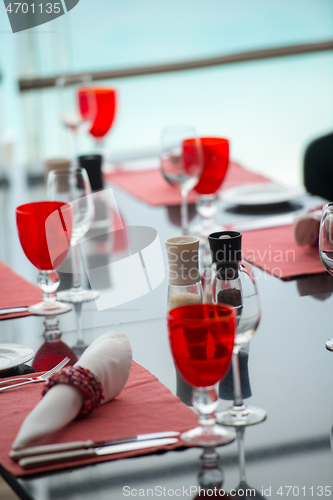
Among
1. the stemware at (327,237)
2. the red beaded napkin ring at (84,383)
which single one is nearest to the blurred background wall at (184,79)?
the stemware at (327,237)

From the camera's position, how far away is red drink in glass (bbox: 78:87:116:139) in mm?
1847

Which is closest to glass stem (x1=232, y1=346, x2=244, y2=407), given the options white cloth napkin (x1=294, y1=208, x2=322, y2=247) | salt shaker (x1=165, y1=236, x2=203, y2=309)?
salt shaker (x1=165, y1=236, x2=203, y2=309)

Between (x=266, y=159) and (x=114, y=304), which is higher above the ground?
(x=114, y=304)

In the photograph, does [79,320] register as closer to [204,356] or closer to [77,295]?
[77,295]

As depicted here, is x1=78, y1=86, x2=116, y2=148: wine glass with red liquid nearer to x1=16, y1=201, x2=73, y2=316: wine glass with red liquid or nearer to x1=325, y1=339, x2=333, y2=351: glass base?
x1=16, y1=201, x2=73, y2=316: wine glass with red liquid

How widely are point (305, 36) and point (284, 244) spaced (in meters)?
9.34

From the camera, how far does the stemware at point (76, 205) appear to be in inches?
43.0

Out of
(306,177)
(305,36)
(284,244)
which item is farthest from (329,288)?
(305,36)

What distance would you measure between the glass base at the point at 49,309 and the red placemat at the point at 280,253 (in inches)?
14.0

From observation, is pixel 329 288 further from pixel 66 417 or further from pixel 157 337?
pixel 66 417

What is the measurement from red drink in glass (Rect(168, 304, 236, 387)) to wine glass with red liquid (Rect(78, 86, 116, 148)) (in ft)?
4.42

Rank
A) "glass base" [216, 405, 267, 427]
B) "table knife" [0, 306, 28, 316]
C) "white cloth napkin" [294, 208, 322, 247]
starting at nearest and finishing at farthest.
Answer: "glass base" [216, 405, 267, 427] → "table knife" [0, 306, 28, 316] → "white cloth napkin" [294, 208, 322, 247]

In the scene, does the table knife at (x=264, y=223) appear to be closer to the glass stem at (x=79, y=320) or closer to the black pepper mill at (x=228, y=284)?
the glass stem at (x=79, y=320)

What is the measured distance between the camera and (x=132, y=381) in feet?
2.46
